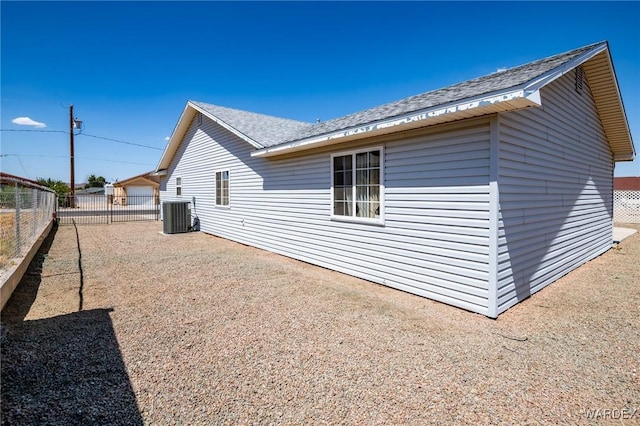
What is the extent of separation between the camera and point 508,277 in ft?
14.5

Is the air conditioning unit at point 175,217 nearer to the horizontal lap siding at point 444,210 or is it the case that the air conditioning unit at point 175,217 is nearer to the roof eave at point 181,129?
the roof eave at point 181,129

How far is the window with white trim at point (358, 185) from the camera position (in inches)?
227

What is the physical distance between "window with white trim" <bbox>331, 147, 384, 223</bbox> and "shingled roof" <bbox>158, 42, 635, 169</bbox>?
46 centimetres

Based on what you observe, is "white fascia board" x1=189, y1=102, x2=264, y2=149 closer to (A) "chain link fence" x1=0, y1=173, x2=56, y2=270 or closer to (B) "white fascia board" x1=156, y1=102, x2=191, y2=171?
(B) "white fascia board" x1=156, y1=102, x2=191, y2=171

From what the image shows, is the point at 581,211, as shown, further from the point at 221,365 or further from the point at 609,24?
the point at 221,365

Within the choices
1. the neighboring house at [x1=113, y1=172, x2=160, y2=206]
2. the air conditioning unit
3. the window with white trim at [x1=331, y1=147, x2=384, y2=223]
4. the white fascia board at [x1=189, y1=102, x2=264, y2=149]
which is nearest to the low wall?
the window with white trim at [x1=331, y1=147, x2=384, y2=223]

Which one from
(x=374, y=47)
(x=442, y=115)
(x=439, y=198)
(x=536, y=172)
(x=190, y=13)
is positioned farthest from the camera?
(x=374, y=47)

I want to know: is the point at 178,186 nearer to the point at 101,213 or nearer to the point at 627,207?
the point at 101,213

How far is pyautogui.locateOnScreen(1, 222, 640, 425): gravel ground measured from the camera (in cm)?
232

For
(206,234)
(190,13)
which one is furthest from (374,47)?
(206,234)

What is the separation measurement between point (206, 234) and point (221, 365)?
33.0ft

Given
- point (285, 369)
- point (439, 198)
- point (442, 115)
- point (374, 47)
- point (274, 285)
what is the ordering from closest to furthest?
point (285, 369) → point (442, 115) → point (439, 198) → point (274, 285) → point (374, 47)

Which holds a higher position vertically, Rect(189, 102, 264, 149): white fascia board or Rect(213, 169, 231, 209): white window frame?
Rect(189, 102, 264, 149): white fascia board

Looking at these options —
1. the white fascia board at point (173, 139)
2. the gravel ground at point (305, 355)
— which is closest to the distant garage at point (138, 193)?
the white fascia board at point (173, 139)
